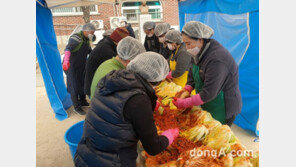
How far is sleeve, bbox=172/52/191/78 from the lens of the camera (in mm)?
3209

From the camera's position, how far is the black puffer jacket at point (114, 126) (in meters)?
1.21

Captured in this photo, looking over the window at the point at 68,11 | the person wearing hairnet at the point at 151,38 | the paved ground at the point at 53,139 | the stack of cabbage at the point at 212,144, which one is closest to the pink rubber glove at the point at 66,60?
the paved ground at the point at 53,139

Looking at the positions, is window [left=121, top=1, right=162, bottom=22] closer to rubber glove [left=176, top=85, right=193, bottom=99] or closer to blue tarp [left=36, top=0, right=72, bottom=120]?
blue tarp [left=36, top=0, right=72, bottom=120]

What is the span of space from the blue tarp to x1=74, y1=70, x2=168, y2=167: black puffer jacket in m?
3.66

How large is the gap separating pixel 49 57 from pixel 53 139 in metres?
2.05

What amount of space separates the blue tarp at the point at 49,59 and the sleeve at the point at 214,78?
12.9 ft

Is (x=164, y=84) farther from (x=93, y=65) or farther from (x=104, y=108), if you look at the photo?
(x=104, y=108)

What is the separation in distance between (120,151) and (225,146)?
2.65 ft

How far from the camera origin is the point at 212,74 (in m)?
1.86

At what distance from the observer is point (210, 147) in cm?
142

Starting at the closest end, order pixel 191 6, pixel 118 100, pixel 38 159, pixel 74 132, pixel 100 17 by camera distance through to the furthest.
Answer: pixel 118 100
pixel 74 132
pixel 38 159
pixel 191 6
pixel 100 17

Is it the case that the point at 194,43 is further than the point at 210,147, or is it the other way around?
the point at 194,43

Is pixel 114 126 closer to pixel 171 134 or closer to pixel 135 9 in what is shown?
pixel 171 134

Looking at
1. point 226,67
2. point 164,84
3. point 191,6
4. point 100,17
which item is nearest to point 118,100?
point 226,67
